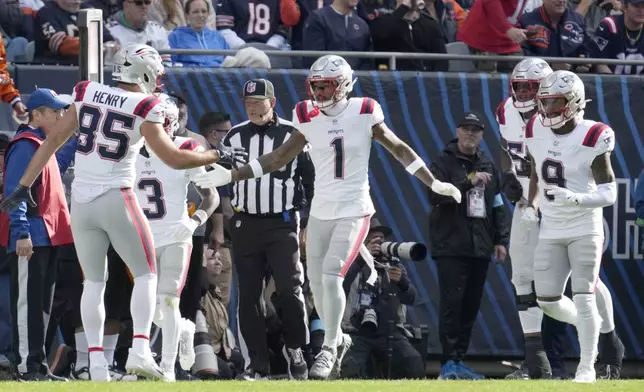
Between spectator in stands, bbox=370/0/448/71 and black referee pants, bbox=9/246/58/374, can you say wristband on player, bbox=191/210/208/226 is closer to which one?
black referee pants, bbox=9/246/58/374

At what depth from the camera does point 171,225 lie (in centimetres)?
895

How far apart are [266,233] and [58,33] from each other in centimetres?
256

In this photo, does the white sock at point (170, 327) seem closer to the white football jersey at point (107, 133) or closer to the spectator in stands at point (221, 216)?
the white football jersey at point (107, 133)

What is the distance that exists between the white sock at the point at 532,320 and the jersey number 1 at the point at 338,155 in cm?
196

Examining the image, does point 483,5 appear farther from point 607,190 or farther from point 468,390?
point 468,390

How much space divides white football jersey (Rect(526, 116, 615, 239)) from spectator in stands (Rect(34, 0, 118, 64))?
12.9 ft

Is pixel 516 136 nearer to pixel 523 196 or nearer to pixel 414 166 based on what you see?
pixel 523 196

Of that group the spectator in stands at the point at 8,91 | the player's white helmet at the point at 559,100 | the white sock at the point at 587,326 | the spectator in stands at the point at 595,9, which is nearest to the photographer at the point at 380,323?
the white sock at the point at 587,326

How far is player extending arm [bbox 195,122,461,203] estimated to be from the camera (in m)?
8.80

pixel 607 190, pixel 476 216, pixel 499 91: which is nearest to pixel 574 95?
pixel 607 190

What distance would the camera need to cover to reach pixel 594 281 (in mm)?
8711

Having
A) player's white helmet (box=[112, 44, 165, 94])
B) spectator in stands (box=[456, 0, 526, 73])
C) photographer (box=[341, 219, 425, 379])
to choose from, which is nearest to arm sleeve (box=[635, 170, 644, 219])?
spectator in stands (box=[456, 0, 526, 73])

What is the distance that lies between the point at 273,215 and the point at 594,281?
2242mm

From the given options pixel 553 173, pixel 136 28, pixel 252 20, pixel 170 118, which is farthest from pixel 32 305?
pixel 252 20
